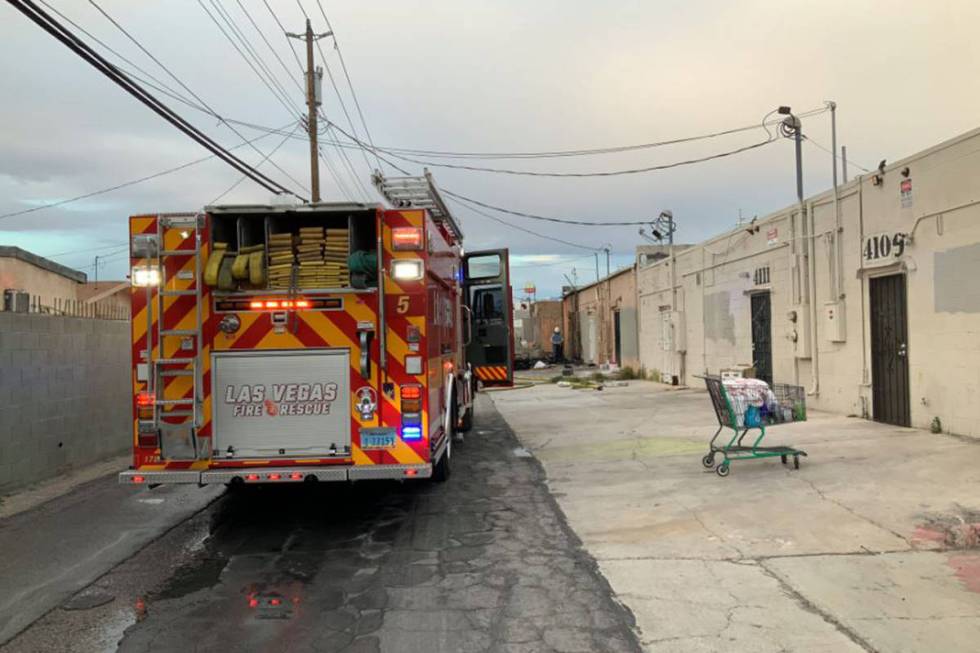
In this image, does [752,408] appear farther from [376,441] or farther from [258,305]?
[258,305]

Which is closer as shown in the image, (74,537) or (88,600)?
(88,600)

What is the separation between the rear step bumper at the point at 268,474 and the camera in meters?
6.18

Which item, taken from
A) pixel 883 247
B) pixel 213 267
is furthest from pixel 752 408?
pixel 213 267

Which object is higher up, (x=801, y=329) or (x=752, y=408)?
(x=801, y=329)

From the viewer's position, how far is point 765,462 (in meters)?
9.01

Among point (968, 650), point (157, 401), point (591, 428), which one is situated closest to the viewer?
point (968, 650)

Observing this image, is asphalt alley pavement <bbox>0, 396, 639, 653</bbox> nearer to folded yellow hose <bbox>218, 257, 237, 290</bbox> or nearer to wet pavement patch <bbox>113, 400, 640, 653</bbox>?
wet pavement patch <bbox>113, 400, 640, 653</bbox>

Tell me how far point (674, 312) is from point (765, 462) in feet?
43.1

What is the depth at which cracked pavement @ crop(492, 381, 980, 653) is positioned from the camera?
429 centimetres

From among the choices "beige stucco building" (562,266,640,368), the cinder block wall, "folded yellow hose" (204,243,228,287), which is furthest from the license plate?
"beige stucco building" (562,266,640,368)

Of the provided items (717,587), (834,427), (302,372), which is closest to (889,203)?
(834,427)

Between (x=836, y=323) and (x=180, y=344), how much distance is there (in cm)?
1033

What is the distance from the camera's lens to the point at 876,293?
11453mm

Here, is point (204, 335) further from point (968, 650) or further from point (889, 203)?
point (889, 203)
